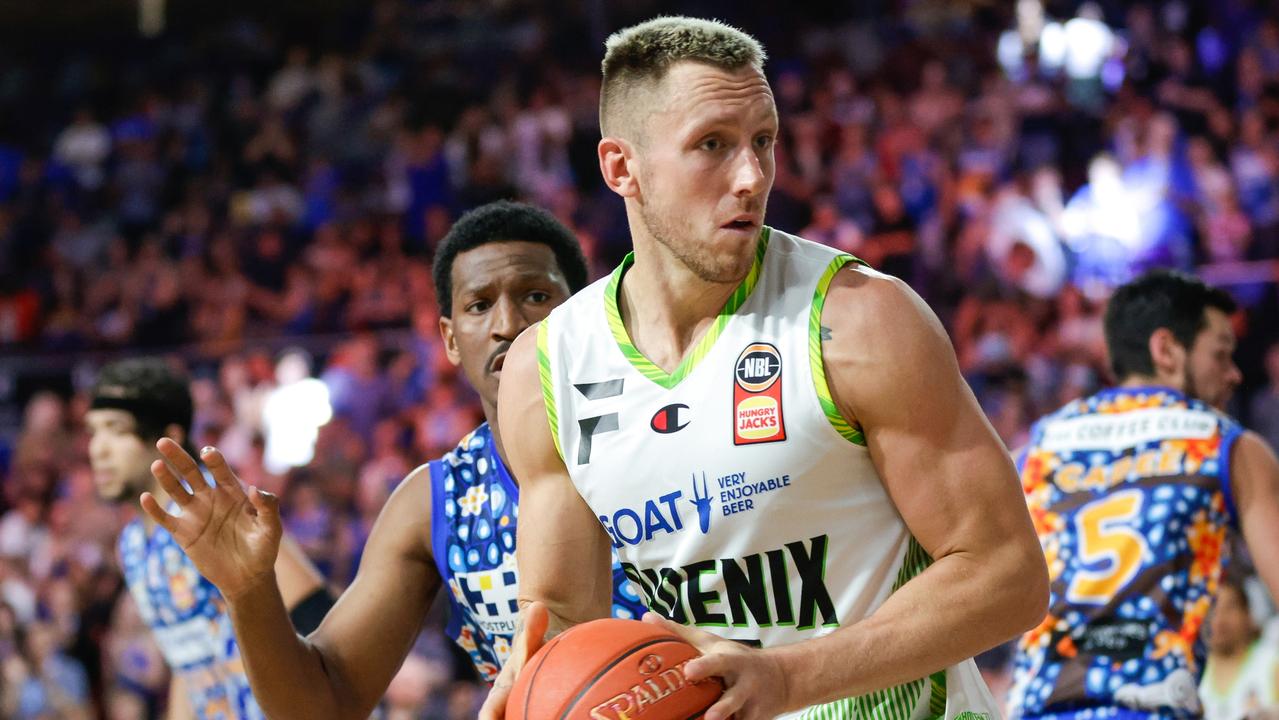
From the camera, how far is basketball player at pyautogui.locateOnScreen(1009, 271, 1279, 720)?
465cm

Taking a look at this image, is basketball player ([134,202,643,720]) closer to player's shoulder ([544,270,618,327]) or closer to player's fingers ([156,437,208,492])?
player's fingers ([156,437,208,492])

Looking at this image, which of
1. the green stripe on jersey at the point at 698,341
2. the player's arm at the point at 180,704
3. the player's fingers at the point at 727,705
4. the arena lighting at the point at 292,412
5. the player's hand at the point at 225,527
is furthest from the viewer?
the arena lighting at the point at 292,412

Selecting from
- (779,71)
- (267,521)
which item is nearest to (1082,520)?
(267,521)

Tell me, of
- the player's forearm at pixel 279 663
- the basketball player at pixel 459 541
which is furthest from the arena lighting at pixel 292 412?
the player's forearm at pixel 279 663

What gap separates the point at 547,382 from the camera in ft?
10.5

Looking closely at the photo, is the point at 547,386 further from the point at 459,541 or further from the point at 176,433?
the point at 176,433

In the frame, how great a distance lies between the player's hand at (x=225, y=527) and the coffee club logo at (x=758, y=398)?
3.96ft

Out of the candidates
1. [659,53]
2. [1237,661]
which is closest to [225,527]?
[659,53]

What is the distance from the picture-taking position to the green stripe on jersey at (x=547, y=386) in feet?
10.3

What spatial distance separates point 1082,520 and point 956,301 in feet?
18.1

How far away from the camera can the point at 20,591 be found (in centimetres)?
1087

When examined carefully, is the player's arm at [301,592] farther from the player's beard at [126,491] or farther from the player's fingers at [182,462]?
the player's fingers at [182,462]

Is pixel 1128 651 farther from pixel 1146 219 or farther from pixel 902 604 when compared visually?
pixel 1146 219

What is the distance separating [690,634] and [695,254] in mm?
807
